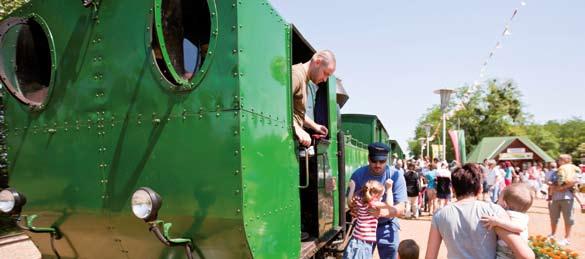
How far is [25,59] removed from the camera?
12.3 ft

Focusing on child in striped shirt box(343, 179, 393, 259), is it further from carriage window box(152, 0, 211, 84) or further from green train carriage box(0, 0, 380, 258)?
carriage window box(152, 0, 211, 84)

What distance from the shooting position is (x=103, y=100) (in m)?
3.13

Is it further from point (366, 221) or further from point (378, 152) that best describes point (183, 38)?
point (366, 221)

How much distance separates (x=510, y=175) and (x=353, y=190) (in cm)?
1592

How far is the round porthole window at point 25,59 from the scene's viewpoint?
359cm

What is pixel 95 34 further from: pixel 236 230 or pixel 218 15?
pixel 236 230

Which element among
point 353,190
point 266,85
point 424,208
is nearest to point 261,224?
point 266,85

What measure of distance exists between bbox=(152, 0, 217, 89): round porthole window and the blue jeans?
250cm

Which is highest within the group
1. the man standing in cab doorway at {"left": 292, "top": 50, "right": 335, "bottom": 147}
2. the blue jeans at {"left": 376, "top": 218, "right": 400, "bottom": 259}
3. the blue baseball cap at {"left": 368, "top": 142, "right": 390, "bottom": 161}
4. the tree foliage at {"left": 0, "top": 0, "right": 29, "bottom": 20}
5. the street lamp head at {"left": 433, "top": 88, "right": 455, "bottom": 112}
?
the tree foliage at {"left": 0, "top": 0, "right": 29, "bottom": 20}

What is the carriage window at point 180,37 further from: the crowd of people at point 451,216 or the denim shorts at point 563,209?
the denim shorts at point 563,209

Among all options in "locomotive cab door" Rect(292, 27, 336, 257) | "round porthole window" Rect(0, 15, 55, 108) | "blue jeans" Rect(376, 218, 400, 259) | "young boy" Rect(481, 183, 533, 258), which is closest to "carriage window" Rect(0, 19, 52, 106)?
"round porthole window" Rect(0, 15, 55, 108)

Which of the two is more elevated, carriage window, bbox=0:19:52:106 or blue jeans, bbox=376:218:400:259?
carriage window, bbox=0:19:52:106

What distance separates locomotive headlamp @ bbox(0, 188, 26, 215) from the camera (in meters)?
3.32

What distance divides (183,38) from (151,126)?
66 cm
